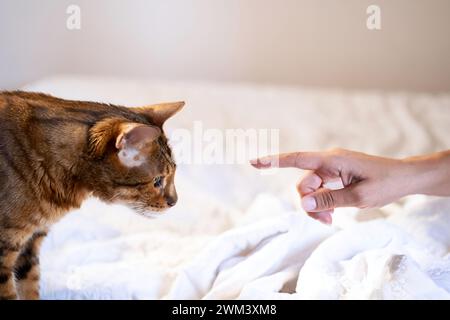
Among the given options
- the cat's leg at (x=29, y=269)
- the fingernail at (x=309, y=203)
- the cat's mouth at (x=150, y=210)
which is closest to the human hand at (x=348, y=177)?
the fingernail at (x=309, y=203)

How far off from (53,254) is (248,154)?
594mm

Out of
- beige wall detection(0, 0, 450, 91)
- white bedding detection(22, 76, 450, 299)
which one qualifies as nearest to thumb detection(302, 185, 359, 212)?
white bedding detection(22, 76, 450, 299)

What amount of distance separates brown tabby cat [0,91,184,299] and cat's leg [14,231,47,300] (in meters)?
0.08

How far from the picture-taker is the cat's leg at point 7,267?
0.97 m

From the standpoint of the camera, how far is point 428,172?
3.69 ft

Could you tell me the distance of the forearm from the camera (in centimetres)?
110

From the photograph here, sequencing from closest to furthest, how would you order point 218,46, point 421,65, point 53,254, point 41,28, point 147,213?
1. point 147,213
2. point 53,254
3. point 41,28
4. point 218,46
5. point 421,65

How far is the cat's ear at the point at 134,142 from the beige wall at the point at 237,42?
0.65 meters

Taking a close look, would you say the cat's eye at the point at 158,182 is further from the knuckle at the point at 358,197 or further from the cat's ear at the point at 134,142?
the knuckle at the point at 358,197

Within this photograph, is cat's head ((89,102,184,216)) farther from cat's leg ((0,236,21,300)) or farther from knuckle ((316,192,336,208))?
knuckle ((316,192,336,208))

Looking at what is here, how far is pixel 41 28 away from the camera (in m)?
1.49

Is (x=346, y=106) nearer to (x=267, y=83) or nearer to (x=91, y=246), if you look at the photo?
(x=267, y=83)

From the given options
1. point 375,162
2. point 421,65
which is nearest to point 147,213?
point 375,162

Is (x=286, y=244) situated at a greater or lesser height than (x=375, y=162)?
lesser
